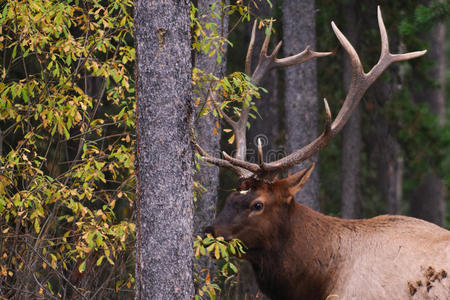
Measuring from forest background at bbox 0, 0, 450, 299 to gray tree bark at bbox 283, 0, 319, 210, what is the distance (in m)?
0.04

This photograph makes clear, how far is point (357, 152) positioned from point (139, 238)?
9.79 m

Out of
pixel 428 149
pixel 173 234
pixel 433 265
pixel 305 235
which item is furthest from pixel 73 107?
pixel 428 149

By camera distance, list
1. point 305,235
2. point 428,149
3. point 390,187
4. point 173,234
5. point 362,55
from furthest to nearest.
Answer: point 390,187
point 428,149
point 362,55
point 305,235
point 173,234

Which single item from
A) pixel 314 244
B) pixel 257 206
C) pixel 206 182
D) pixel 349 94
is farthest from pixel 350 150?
pixel 257 206

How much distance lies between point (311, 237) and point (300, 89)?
14.2 feet

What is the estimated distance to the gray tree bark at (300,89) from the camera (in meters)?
10.9

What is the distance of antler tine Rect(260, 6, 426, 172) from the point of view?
23.1 ft

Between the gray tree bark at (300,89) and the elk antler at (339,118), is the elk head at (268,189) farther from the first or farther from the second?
the gray tree bark at (300,89)

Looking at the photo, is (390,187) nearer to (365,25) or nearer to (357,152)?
(357,152)

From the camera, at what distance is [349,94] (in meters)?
7.27

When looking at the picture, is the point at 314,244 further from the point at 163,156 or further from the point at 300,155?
the point at 163,156

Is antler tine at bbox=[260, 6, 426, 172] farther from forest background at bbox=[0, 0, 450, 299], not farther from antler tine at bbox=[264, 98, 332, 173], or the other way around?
forest background at bbox=[0, 0, 450, 299]

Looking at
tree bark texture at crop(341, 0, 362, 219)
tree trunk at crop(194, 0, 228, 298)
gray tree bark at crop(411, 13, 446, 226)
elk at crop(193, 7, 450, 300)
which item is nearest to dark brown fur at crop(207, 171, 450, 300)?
elk at crop(193, 7, 450, 300)

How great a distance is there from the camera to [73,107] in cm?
651
